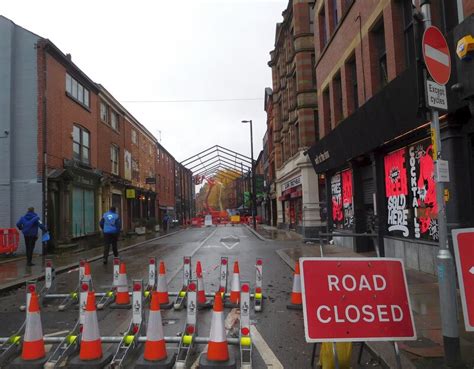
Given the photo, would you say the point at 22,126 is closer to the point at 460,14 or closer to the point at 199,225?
the point at 460,14

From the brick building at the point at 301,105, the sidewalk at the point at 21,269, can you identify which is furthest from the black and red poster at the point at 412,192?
the brick building at the point at 301,105

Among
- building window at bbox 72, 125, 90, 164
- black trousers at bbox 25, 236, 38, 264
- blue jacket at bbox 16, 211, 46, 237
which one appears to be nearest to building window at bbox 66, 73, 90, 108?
building window at bbox 72, 125, 90, 164

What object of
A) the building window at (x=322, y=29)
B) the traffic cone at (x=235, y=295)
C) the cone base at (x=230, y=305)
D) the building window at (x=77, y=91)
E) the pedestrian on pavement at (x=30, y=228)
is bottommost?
the cone base at (x=230, y=305)

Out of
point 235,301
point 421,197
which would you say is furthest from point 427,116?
point 421,197

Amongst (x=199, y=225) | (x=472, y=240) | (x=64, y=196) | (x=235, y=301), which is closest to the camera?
(x=472, y=240)

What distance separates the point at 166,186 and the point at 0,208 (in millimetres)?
33636

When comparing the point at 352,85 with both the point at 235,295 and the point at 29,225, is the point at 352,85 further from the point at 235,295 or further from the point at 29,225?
the point at 29,225

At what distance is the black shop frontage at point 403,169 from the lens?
7.59 m

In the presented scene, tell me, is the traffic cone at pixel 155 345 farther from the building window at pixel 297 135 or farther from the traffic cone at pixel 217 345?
the building window at pixel 297 135

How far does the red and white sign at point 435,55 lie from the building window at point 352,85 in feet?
32.6

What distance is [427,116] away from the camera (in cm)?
465

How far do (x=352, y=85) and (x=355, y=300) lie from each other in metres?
11.7

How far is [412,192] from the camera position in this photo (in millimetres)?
10016

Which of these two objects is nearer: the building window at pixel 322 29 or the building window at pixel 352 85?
the building window at pixel 352 85
